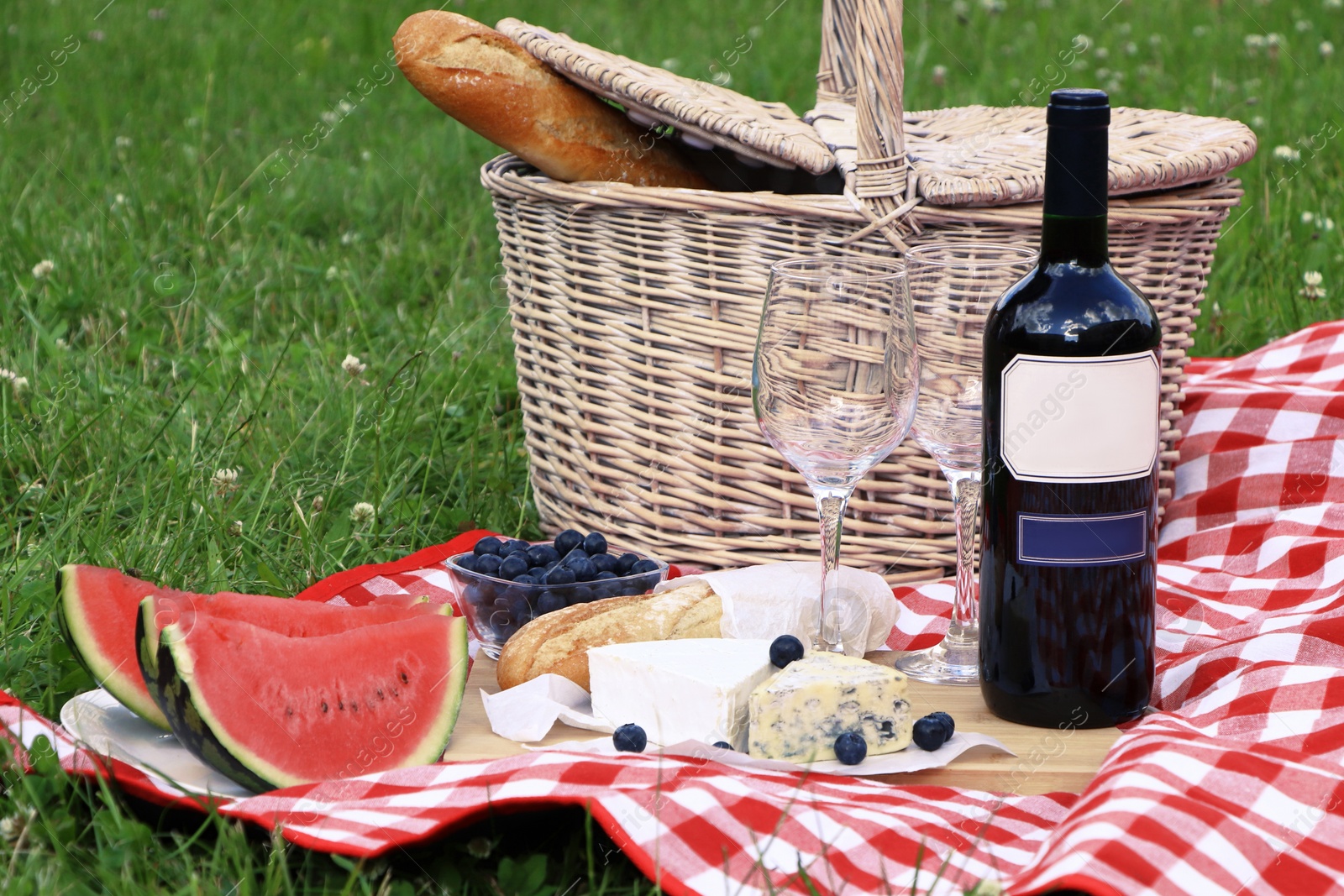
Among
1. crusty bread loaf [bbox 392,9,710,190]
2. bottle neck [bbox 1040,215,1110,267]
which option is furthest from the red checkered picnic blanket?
crusty bread loaf [bbox 392,9,710,190]

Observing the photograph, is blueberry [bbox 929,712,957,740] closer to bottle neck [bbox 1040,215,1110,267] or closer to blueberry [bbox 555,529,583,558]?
bottle neck [bbox 1040,215,1110,267]

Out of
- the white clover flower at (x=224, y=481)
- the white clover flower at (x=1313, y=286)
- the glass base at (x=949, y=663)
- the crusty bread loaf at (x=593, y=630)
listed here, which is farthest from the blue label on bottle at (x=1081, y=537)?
the white clover flower at (x=1313, y=286)

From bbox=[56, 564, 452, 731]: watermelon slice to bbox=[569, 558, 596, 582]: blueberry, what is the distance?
9.7 inches

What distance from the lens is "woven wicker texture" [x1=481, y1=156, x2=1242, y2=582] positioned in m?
2.03

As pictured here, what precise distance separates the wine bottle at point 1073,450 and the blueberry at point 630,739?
1.41ft

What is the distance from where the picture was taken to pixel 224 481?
2355 millimetres

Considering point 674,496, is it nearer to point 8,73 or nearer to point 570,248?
point 570,248

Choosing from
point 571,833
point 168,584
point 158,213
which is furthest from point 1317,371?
point 158,213

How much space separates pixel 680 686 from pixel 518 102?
1001mm

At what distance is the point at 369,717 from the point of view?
1558 mm

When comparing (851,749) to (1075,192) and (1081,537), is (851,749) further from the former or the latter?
(1075,192)

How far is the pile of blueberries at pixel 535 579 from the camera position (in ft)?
6.13

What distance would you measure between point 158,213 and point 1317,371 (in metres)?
3.10

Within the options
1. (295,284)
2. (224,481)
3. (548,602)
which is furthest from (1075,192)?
(295,284)
